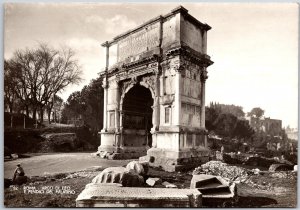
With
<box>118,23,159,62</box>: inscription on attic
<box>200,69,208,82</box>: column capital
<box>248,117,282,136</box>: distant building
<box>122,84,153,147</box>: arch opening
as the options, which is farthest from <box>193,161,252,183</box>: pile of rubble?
<box>118,23,159,62</box>: inscription on attic

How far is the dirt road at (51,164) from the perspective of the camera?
738cm

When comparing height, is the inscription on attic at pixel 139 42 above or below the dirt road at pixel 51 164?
above

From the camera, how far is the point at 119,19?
771 cm

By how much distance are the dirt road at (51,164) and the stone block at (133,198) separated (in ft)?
6.90

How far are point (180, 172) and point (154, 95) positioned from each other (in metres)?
3.10

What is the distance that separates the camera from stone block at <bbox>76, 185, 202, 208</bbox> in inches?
230

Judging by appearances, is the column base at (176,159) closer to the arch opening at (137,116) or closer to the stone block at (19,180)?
the arch opening at (137,116)

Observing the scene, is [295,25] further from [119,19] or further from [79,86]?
[79,86]

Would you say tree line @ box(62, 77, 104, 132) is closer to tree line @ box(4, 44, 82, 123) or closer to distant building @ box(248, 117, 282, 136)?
tree line @ box(4, 44, 82, 123)

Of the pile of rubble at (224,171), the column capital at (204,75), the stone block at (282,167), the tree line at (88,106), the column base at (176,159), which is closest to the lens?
the stone block at (282,167)

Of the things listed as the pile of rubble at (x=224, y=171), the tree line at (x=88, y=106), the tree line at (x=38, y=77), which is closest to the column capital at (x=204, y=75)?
the pile of rubble at (x=224, y=171)

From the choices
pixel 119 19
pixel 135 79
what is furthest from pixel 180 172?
pixel 119 19

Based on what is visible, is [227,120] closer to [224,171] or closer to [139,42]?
[224,171]

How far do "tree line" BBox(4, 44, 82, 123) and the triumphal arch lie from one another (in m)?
1.47
